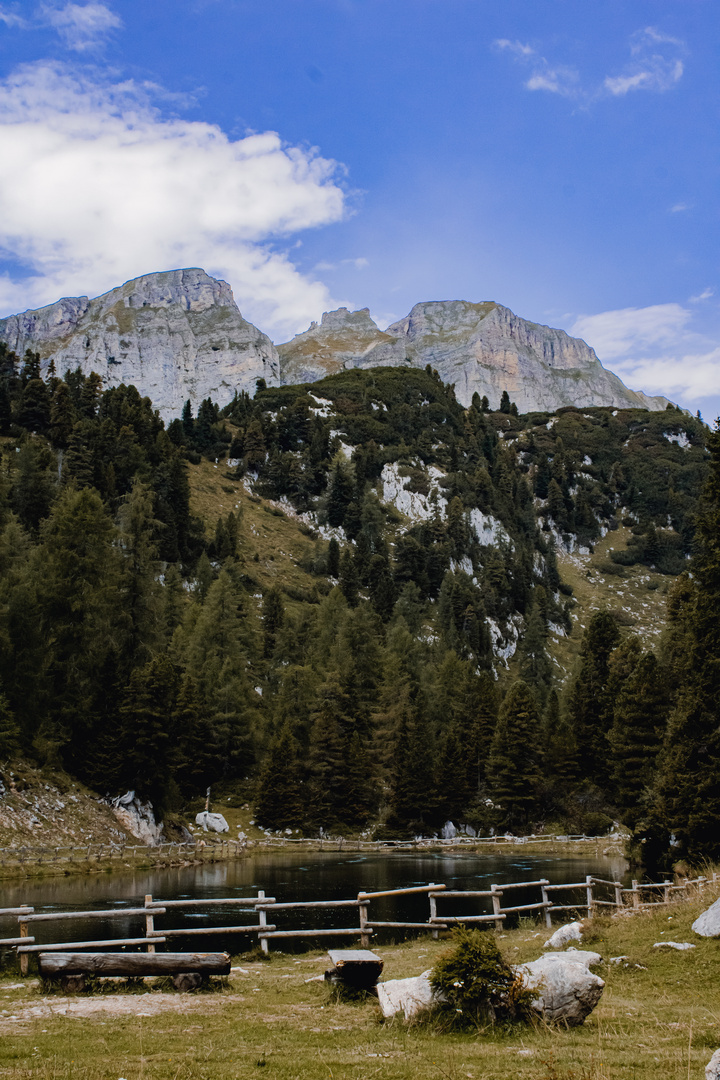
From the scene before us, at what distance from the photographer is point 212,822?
71625 millimetres

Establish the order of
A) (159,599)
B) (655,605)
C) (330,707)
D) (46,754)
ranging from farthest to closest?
1. (655,605)
2. (330,707)
3. (159,599)
4. (46,754)

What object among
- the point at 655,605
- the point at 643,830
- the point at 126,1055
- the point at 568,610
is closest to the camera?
the point at 126,1055

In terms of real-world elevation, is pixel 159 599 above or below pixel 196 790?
above

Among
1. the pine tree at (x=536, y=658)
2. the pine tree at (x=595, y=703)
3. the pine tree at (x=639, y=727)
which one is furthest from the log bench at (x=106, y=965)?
the pine tree at (x=536, y=658)

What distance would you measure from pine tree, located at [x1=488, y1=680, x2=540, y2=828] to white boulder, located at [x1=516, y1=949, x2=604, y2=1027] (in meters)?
76.8

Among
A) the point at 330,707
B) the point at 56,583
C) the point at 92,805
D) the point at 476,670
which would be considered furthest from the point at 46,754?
the point at 476,670

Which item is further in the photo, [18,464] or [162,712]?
[18,464]

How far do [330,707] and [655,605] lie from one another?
435 feet

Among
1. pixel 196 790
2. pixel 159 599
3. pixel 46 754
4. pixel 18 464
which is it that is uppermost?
pixel 18 464

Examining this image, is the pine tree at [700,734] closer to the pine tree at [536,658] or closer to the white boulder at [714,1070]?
the white boulder at [714,1070]

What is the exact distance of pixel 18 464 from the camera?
10362cm

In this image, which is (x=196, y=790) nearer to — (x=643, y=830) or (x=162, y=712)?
(x=162, y=712)

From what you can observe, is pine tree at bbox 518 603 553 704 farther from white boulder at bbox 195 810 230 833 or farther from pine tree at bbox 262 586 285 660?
white boulder at bbox 195 810 230 833

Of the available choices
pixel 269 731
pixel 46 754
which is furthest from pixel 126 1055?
pixel 269 731
